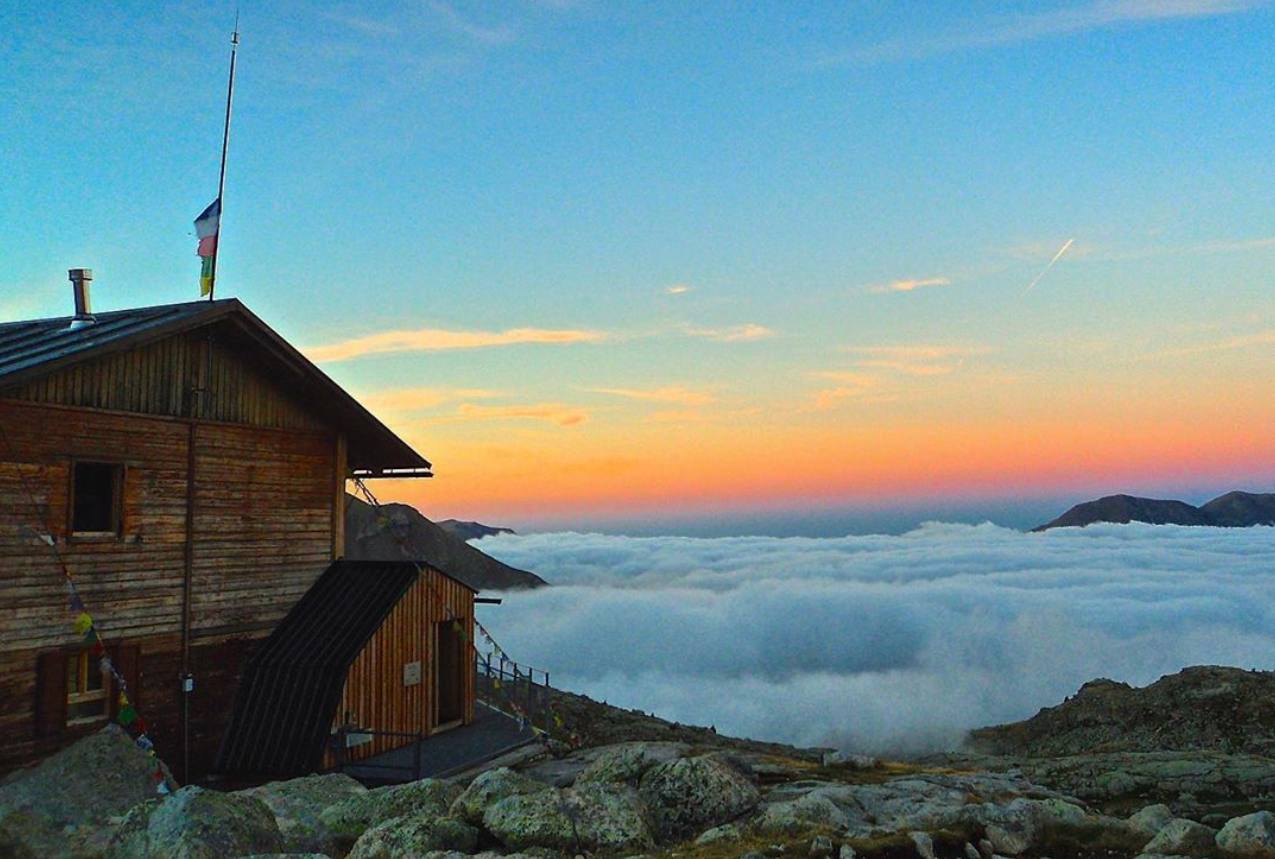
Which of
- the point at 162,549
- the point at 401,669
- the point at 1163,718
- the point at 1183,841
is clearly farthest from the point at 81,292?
the point at 1163,718

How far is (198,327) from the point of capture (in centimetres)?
1903

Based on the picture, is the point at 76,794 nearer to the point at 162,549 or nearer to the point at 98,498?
the point at 162,549

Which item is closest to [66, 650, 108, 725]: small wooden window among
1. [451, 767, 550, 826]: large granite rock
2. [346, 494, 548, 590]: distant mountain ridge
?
[451, 767, 550, 826]: large granite rock

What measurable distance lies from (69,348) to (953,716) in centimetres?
8695

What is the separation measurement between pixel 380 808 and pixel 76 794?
6233mm

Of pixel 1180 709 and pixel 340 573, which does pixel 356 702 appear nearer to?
pixel 340 573

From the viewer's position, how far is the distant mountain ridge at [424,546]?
317 ft

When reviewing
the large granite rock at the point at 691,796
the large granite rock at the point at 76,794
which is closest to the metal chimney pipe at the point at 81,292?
the large granite rock at the point at 76,794

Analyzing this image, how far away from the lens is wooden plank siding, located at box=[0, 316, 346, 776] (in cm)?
1584

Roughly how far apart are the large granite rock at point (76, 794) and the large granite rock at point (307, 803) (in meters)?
2.29

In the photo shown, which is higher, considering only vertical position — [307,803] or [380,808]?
[380,808]

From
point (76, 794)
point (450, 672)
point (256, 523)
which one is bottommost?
point (76, 794)

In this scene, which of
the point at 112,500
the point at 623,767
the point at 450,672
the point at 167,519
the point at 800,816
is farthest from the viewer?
the point at 450,672

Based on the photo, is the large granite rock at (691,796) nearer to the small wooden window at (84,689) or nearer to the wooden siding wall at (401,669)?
the wooden siding wall at (401,669)
